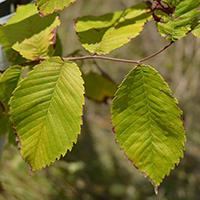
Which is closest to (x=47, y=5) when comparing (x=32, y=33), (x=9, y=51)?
(x=32, y=33)

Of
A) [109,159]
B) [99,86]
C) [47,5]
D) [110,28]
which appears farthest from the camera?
[109,159]

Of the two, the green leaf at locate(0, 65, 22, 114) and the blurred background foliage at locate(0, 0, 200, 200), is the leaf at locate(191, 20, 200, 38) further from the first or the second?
the blurred background foliage at locate(0, 0, 200, 200)

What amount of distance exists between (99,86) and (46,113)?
0.50 m

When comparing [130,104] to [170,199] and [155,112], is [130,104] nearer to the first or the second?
[155,112]

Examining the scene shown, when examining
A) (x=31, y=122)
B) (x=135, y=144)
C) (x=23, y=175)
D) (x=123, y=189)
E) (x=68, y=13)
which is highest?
(x=31, y=122)

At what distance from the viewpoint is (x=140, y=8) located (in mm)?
791

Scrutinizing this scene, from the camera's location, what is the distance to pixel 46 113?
1.97 ft

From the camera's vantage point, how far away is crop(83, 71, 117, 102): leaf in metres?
1.06

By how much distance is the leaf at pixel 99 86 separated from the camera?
106 centimetres

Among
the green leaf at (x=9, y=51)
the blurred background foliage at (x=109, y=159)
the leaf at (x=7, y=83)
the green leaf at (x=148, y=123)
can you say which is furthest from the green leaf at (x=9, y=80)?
the blurred background foliage at (x=109, y=159)

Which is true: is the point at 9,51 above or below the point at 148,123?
above

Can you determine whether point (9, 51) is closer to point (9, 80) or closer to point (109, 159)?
point (9, 80)

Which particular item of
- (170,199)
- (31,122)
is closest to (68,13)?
(170,199)

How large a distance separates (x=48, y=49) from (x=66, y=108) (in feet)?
0.70
